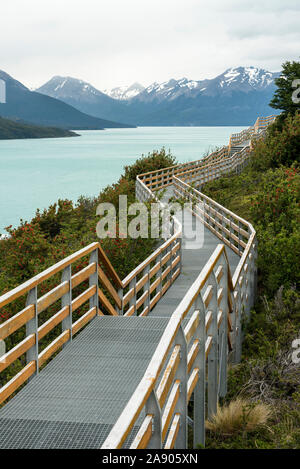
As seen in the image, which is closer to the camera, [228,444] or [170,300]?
[228,444]

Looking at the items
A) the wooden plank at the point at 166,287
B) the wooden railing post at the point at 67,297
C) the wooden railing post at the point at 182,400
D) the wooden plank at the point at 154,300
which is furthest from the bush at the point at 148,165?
the wooden railing post at the point at 182,400

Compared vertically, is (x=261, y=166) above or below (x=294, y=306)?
above

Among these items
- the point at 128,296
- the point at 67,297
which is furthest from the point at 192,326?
the point at 128,296

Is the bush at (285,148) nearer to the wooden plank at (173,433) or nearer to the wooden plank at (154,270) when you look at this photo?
the wooden plank at (154,270)

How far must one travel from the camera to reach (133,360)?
5.92 m

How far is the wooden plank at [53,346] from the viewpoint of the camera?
5685 millimetres

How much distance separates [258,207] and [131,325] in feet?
41.1

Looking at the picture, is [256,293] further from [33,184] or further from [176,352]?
[33,184]

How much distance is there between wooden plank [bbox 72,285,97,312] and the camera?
21.8 ft

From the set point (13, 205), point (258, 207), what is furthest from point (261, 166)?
point (13, 205)

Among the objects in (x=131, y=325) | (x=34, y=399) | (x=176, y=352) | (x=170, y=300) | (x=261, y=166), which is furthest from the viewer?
(x=261, y=166)

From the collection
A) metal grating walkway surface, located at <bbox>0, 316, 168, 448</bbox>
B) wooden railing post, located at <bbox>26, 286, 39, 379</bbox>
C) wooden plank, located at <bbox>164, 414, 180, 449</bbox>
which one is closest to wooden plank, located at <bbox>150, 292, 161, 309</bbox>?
metal grating walkway surface, located at <bbox>0, 316, 168, 448</bbox>

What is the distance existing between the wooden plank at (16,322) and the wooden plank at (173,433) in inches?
59.6

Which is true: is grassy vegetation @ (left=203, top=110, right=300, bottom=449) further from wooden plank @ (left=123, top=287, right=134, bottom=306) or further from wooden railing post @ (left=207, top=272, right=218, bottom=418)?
wooden plank @ (left=123, top=287, right=134, bottom=306)
